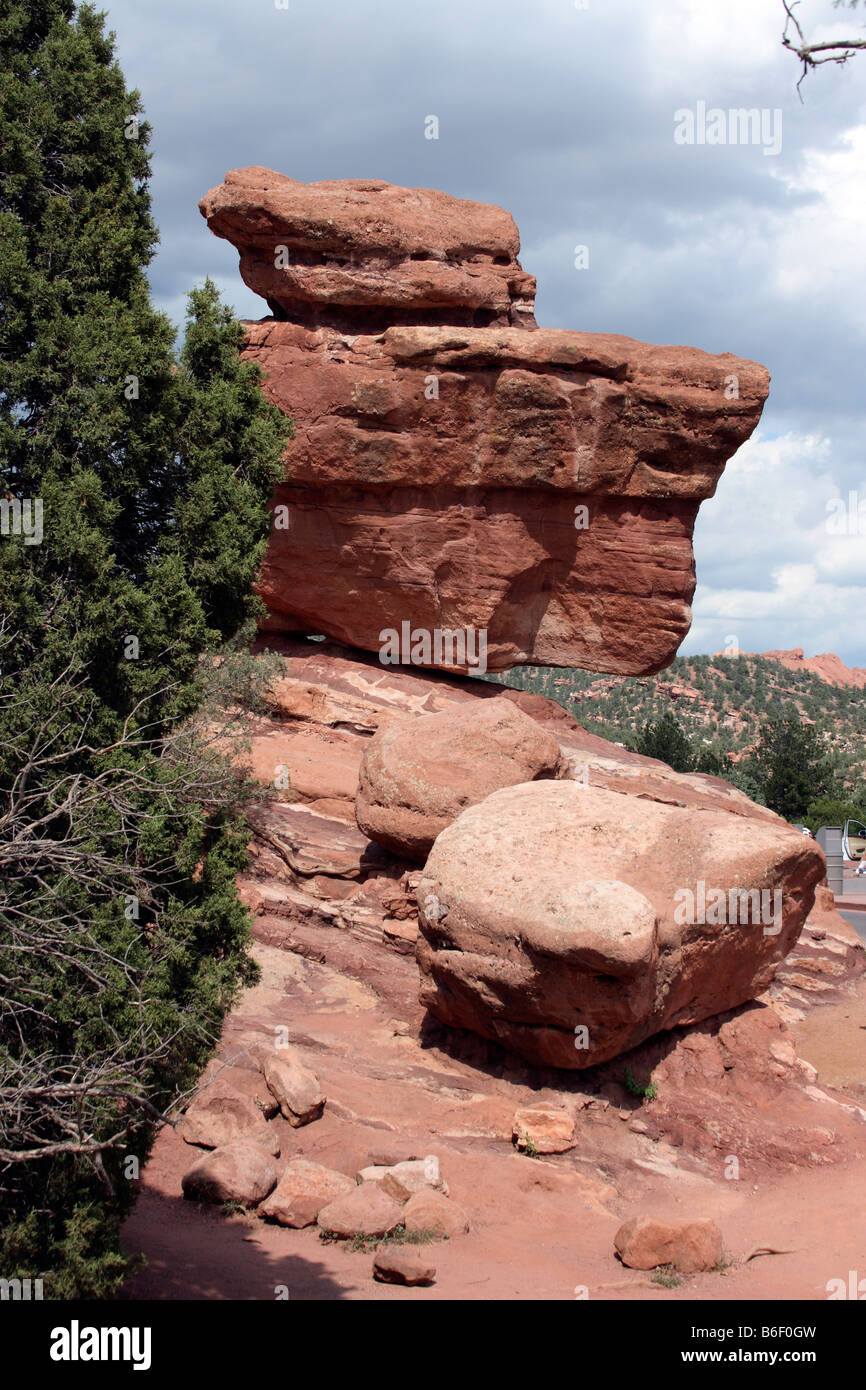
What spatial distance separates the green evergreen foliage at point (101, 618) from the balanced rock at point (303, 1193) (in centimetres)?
174

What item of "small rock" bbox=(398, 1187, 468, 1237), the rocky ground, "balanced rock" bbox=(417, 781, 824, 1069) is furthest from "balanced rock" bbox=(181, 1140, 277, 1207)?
"balanced rock" bbox=(417, 781, 824, 1069)

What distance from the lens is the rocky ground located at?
821 centimetres

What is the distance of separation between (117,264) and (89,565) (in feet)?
7.57

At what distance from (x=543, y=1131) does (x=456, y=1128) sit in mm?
843

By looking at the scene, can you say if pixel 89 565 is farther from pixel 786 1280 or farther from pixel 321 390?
pixel 321 390

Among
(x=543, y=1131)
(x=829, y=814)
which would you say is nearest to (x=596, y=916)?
(x=543, y=1131)

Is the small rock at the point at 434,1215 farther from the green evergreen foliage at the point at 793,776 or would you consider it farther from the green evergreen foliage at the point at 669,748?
the green evergreen foliage at the point at 793,776

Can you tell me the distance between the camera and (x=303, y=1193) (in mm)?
8742

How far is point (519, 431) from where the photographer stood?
1878 centimetres

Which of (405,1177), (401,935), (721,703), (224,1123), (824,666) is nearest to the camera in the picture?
(405,1177)

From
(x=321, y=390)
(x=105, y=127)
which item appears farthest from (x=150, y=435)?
(x=321, y=390)

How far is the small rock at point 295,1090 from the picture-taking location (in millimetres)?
10148

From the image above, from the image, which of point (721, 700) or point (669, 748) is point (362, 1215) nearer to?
point (669, 748)

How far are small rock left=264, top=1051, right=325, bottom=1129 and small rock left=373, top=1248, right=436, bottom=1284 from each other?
2468mm
